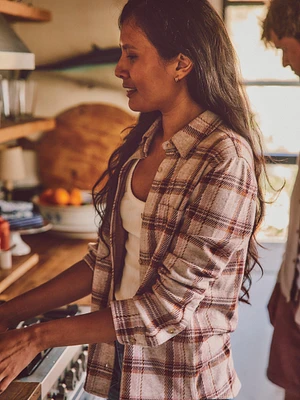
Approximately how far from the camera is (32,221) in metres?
2.37

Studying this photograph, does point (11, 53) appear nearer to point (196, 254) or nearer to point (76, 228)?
point (76, 228)

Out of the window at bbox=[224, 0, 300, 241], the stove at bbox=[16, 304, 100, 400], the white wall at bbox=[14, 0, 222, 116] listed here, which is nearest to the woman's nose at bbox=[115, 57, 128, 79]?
the stove at bbox=[16, 304, 100, 400]

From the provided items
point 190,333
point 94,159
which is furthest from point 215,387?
point 94,159

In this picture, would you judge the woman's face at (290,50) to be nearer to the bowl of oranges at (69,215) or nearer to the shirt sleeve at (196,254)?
the shirt sleeve at (196,254)

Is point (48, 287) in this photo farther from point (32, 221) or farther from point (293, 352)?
point (32, 221)

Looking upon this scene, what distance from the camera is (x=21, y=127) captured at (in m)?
2.33

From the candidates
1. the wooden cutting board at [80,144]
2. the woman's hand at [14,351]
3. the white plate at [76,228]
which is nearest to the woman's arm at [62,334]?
the woman's hand at [14,351]

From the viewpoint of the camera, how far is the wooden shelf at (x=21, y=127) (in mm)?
2142

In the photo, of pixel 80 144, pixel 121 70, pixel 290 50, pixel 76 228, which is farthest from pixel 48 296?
pixel 80 144

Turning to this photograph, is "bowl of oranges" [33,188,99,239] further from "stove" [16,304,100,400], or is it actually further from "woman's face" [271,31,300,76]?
"woman's face" [271,31,300,76]

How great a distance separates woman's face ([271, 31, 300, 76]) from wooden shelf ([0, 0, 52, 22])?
1.14 metres

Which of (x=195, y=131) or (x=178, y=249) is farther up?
(x=195, y=131)

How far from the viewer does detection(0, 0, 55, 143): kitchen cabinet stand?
215 cm

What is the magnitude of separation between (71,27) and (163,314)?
6.88 feet
